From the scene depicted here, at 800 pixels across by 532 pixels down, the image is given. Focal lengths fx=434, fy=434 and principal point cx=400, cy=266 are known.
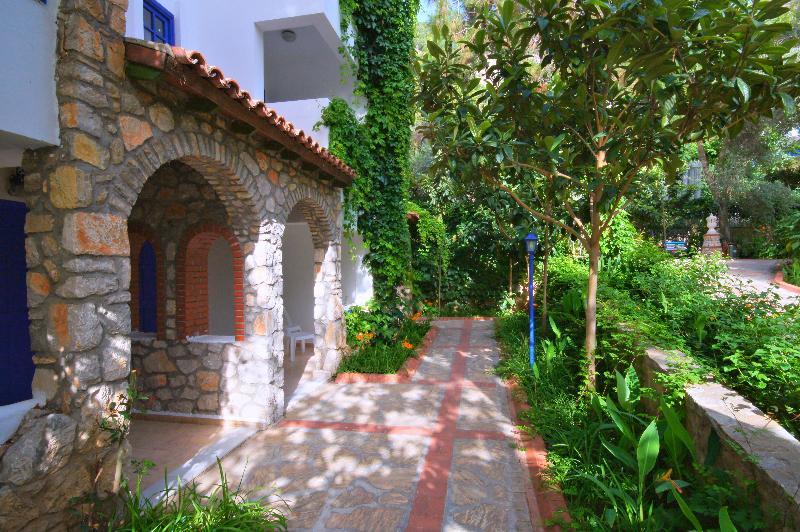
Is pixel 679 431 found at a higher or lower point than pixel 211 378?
higher

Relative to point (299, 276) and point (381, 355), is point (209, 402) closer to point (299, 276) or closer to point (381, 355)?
point (381, 355)

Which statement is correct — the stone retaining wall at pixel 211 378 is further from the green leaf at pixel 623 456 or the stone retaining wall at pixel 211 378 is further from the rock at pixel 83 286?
the green leaf at pixel 623 456

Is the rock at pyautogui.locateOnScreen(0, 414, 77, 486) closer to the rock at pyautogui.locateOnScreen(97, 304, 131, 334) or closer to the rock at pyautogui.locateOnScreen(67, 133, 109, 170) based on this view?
the rock at pyautogui.locateOnScreen(97, 304, 131, 334)

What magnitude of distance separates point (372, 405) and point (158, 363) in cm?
262

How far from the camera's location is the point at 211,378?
4988mm

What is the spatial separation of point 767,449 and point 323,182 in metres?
5.59

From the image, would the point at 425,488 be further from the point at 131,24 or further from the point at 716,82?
the point at 131,24

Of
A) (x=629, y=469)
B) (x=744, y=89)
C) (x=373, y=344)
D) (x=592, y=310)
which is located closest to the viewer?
(x=744, y=89)

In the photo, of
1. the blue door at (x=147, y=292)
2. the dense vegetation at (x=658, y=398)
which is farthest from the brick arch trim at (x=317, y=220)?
the dense vegetation at (x=658, y=398)

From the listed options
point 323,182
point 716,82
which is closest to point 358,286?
point 323,182

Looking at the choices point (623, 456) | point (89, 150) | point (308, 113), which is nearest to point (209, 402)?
point (89, 150)

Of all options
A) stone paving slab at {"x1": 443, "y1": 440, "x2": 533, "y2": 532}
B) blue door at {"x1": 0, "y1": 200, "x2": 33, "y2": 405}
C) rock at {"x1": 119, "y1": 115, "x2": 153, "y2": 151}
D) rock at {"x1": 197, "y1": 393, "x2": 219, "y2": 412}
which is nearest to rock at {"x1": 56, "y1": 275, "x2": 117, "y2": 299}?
rock at {"x1": 119, "y1": 115, "x2": 153, "y2": 151}

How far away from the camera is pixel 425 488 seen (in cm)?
355

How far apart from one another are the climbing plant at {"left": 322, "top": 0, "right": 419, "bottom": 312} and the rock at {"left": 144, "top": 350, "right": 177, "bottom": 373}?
3469mm
